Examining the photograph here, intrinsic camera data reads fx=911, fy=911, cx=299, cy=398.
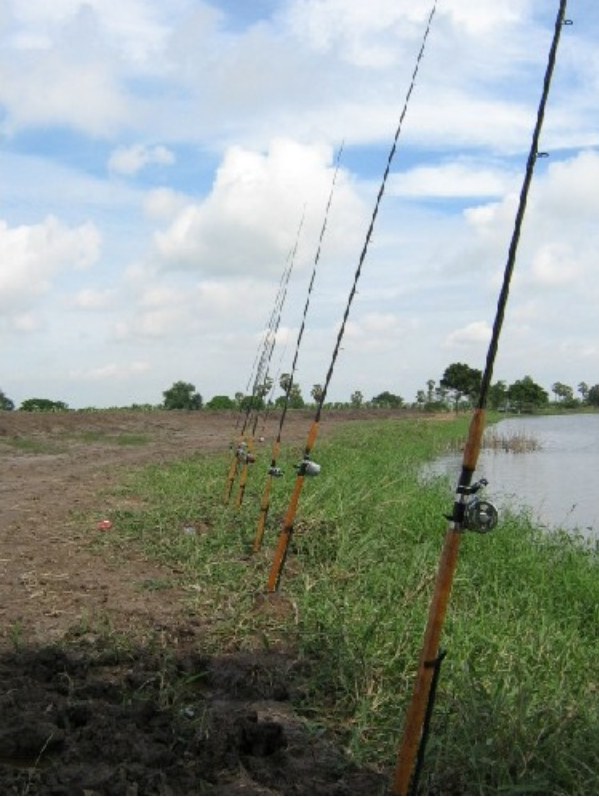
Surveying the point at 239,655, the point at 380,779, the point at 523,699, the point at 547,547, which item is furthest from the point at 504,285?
the point at 547,547

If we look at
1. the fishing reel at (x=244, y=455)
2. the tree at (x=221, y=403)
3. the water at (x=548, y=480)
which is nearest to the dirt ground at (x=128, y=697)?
the fishing reel at (x=244, y=455)

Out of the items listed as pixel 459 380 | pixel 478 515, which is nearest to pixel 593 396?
pixel 459 380

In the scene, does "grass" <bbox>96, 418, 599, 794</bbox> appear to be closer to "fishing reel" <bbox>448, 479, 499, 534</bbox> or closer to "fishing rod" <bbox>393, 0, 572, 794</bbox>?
"fishing rod" <bbox>393, 0, 572, 794</bbox>

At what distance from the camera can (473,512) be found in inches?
125

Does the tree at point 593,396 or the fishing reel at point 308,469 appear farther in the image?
the tree at point 593,396

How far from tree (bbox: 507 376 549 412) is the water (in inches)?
1729

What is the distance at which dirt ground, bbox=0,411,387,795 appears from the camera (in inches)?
138

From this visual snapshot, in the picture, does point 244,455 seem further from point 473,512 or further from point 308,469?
point 473,512

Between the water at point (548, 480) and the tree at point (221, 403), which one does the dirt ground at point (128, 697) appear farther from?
the tree at point (221, 403)

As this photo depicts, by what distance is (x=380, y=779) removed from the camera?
3629mm

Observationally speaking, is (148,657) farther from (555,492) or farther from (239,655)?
(555,492)

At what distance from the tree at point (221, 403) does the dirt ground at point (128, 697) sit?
1256 inches

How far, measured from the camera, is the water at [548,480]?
1293cm

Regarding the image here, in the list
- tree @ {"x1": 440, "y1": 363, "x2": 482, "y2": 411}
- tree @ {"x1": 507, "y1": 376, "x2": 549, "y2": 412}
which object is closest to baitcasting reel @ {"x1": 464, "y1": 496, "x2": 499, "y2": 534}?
tree @ {"x1": 440, "y1": 363, "x2": 482, "y2": 411}
